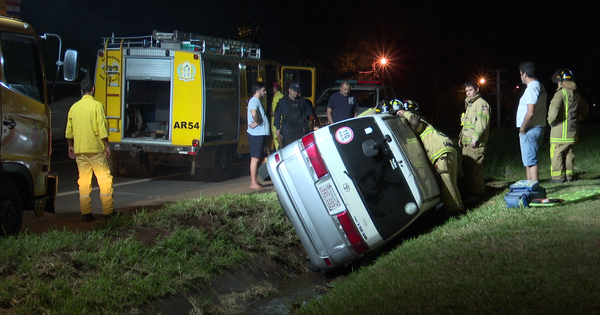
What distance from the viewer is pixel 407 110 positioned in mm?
7609

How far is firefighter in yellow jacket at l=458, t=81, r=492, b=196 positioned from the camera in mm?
8539

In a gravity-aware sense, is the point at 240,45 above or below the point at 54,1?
→ below

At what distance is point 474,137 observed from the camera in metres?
8.51

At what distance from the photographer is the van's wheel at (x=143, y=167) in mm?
12336

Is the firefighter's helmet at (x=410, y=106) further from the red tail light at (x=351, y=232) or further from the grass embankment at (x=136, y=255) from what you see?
the red tail light at (x=351, y=232)

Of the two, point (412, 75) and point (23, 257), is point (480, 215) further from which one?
point (412, 75)

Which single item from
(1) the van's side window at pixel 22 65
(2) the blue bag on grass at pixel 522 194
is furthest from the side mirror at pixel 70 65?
(2) the blue bag on grass at pixel 522 194

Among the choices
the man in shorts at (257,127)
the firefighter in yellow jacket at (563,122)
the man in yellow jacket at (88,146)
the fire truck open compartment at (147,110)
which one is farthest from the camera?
the fire truck open compartment at (147,110)

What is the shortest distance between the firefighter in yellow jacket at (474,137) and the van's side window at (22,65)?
5384 mm

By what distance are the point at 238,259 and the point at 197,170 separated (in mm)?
7495

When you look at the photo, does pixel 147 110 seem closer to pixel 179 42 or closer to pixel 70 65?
pixel 179 42

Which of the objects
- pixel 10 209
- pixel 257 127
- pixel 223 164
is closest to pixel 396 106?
pixel 257 127

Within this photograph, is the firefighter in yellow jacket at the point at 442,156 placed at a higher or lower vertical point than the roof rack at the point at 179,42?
lower

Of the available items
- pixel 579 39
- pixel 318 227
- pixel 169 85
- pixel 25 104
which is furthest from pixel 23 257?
pixel 579 39
